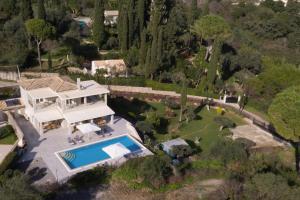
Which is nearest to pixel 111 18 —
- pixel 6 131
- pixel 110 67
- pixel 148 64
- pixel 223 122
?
pixel 110 67

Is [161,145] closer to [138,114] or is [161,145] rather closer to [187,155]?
[187,155]

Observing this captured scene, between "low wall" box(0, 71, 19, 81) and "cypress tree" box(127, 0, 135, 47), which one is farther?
"cypress tree" box(127, 0, 135, 47)

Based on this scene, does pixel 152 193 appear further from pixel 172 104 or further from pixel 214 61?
pixel 214 61

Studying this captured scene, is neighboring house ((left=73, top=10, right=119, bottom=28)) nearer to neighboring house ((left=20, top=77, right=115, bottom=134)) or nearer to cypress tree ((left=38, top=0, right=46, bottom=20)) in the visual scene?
cypress tree ((left=38, top=0, right=46, bottom=20))

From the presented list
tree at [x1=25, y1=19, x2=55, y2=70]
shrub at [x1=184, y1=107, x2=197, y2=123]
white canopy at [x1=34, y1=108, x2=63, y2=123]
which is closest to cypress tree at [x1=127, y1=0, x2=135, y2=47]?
tree at [x1=25, y1=19, x2=55, y2=70]

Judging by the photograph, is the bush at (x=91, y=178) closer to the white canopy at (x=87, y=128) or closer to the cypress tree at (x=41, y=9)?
the white canopy at (x=87, y=128)

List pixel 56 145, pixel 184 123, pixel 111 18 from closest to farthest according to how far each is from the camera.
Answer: pixel 56 145, pixel 184 123, pixel 111 18

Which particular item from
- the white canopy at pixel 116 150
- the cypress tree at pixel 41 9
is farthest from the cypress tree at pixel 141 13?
the white canopy at pixel 116 150
